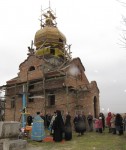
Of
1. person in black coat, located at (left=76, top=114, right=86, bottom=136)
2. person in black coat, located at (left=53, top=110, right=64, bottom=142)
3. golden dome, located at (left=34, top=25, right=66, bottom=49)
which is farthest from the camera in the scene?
golden dome, located at (left=34, top=25, right=66, bottom=49)

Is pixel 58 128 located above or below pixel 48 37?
below

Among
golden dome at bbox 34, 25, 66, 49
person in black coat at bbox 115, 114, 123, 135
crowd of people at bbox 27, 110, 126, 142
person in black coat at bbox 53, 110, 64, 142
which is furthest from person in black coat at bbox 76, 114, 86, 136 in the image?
golden dome at bbox 34, 25, 66, 49

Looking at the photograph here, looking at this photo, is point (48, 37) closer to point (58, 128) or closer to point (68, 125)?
point (68, 125)

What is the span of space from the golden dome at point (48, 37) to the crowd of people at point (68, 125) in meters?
10.2

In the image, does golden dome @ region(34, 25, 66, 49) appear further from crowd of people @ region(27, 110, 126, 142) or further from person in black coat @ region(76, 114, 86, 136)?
person in black coat @ region(76, 114, 86, 136)

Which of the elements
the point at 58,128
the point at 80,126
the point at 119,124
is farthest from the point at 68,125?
the point at 119,124

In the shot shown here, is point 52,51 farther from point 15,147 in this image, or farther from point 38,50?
point 15,147

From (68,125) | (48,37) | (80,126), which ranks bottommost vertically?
(80,126)

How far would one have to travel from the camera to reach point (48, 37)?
28.9 meters

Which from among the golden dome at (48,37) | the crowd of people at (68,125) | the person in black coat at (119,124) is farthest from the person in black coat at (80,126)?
the golden dome at (48,37)

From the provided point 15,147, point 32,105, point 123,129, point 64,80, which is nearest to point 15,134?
point 15,147

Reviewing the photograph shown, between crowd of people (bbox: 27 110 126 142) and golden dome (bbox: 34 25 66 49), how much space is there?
33.6 feet

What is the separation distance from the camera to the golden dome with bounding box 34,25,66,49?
28.9 meters

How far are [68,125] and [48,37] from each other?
15.5 m
